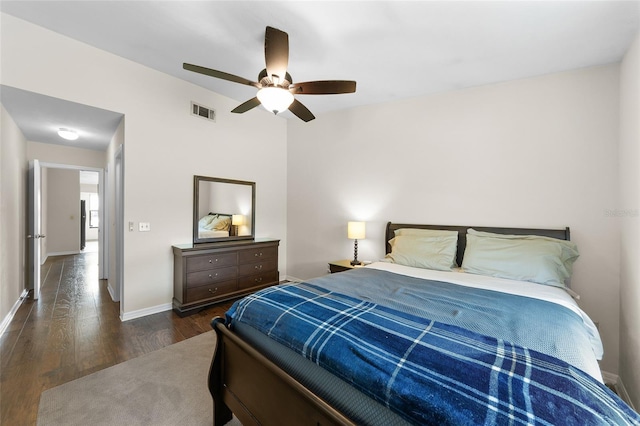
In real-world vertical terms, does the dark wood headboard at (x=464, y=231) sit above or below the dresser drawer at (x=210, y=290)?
above

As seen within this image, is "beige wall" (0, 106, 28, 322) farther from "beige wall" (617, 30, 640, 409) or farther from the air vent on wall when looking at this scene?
"beige wall" (617, 30, 640, 409)

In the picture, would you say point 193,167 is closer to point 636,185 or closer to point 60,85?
point 60,85

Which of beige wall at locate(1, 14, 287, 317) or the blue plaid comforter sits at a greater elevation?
beige wall at locate(1, 14, 287, 317)

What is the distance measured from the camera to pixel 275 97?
2197 millimetres

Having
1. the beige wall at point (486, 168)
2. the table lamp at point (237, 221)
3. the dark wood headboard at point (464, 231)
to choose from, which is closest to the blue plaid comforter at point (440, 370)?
the dark wood headboard at point (464, 231)

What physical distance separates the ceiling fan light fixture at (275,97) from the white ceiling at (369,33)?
0.60 m

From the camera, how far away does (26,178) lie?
4.01 m

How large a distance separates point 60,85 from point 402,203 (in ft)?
13.0

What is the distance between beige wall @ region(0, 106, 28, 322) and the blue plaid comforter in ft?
11.1

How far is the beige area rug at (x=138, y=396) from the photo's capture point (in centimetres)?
172

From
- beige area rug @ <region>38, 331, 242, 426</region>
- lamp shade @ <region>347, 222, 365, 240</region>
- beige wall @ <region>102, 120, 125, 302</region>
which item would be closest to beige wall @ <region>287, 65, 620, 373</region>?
lamp shade @ <region>347, 222, 365, 240</region>

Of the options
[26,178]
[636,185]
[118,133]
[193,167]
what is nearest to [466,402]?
[636,185]

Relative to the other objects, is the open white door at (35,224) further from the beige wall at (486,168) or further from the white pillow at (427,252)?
the white pillow at (427,252)

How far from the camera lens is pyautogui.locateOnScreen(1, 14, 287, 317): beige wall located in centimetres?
250
